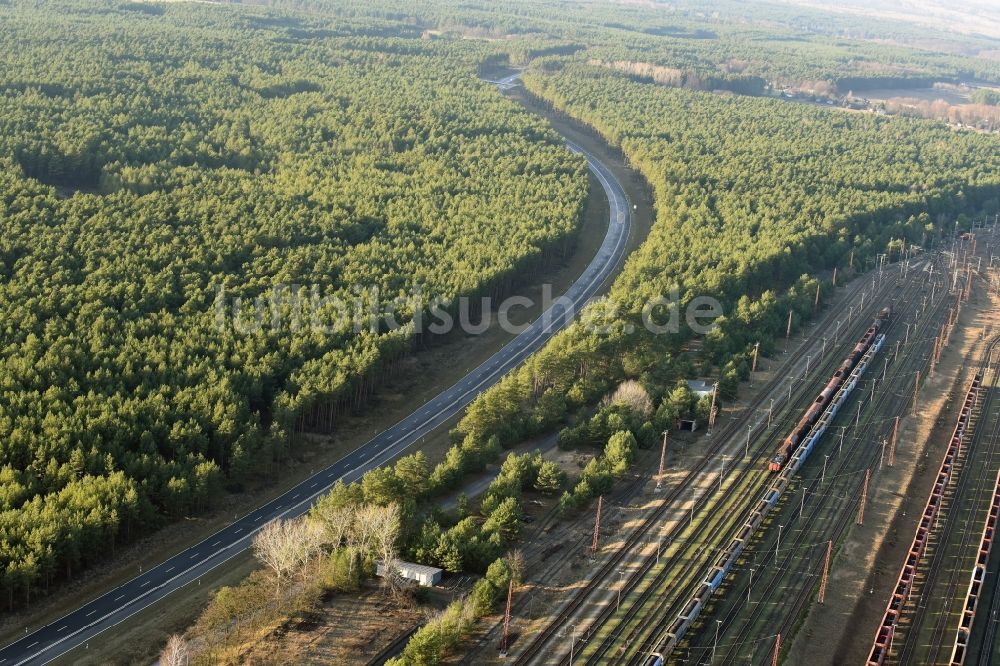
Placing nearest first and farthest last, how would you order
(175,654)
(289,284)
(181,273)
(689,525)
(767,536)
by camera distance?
(175,654) → (767,536) → (689,525) → (181,273) → (289,284)

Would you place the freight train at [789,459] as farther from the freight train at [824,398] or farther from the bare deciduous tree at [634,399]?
the bare deciduous tree at [634,399]

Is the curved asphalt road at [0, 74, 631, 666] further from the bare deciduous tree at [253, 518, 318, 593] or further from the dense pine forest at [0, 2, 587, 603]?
the bare deciduous tree at [253, 518, 318, 593]

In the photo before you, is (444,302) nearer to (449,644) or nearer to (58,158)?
(449,644)

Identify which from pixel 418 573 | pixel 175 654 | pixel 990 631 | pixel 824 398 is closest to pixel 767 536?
pixel 990 631

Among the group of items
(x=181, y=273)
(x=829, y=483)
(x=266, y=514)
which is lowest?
(x=266, y=514)

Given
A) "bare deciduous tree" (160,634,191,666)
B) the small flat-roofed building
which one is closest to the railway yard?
the small flat-roofed building

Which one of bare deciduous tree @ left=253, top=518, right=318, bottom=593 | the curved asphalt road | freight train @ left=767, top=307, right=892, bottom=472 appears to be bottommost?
the curved asphalt road

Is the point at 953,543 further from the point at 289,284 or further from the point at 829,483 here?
the point at 289,284
